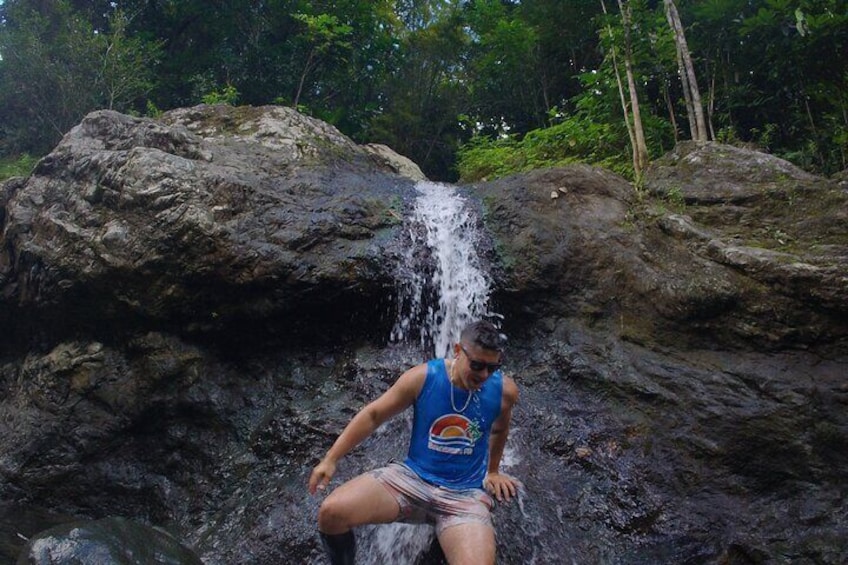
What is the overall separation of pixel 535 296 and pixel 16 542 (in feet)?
17.4

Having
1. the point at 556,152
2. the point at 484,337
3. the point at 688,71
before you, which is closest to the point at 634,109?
the point at 688,71

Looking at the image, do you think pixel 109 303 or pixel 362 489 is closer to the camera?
pixel 362 489

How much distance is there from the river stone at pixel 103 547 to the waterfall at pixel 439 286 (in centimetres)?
309

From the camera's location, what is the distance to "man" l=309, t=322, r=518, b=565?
3.18 metres

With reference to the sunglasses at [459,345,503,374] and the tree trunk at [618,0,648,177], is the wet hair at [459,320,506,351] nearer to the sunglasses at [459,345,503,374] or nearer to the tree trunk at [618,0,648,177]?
the sunglasses at [459,345,503,374]

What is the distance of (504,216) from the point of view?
744 centimetres

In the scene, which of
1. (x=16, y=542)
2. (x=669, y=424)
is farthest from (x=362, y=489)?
(x=16, y=542)

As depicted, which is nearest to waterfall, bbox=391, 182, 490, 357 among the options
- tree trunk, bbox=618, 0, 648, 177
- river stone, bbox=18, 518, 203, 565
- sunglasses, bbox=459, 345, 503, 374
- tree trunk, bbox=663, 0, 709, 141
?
tree trunk, bbox=618, 0, 648, 177

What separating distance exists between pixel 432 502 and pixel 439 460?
0.73ft

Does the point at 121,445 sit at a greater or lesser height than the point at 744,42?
lesser

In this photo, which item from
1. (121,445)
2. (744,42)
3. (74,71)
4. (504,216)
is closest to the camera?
(121,445)

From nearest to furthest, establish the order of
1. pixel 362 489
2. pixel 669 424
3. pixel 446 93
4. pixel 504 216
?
1. pixel 362 489
2. pixel 669 424
3. pixel 504 216
4. pixel 446 93

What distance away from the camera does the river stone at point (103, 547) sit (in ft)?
12.4

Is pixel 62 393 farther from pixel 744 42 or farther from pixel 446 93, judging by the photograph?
pixel 446 93
